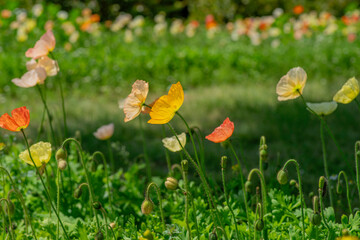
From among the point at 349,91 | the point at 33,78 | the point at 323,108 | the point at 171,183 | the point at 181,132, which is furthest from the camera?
the point at 181,132

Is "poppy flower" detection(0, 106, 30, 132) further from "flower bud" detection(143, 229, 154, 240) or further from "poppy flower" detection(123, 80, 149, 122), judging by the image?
"flower bud" detection(143, 229, 154, 240)

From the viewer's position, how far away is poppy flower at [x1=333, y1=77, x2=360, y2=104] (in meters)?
1.49

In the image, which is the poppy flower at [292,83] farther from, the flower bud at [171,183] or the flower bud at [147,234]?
the flower bud at [147,234]

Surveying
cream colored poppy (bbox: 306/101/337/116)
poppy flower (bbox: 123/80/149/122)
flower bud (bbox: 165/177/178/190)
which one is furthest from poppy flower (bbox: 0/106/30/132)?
cream colored poppy (bbox: 306/101/337/116)

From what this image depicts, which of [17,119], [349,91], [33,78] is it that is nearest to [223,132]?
[349,91]

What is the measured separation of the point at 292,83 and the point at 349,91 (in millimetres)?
173

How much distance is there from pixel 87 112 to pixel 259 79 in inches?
73.3

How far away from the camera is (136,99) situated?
140cm

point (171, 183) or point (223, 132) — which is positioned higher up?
point (223, 132)

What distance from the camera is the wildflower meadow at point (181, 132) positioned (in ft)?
4.89

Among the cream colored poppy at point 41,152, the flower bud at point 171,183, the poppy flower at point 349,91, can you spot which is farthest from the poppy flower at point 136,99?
the poppy flower at point 349,91

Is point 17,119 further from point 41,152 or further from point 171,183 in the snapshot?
point 171,183

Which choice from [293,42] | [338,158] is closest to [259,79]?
[293,42]

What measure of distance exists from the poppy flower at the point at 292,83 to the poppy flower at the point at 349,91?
12cm
